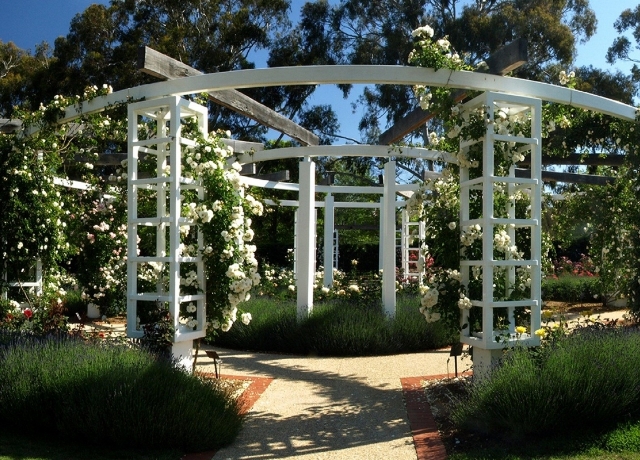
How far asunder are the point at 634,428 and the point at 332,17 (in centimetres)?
2014

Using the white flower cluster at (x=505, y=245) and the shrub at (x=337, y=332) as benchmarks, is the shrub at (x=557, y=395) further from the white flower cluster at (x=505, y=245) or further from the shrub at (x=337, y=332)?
the shrub at (x=337, y=332)

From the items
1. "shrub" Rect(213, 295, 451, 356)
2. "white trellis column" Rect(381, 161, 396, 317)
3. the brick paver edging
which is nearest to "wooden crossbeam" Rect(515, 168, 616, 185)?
"white trellis column" Rect(381, 161, 396, 317)

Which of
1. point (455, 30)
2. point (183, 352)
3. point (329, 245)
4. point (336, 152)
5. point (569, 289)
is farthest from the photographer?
point (455, 30)

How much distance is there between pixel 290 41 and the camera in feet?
75.1

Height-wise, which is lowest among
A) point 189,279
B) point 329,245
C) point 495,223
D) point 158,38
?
point 189,279

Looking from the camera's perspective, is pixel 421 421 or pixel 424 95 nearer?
pixel 421 421

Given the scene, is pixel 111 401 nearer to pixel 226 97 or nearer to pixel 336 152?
pixel 226 97

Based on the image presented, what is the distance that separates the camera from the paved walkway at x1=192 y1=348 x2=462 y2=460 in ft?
15.8

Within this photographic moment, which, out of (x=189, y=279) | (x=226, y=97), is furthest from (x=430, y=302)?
(x=226, y=97)

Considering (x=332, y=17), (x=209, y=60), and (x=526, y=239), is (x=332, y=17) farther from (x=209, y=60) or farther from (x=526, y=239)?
(x=526, y=239)

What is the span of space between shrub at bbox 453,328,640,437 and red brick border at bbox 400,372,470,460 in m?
0.25

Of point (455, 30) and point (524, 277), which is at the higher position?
point (455, 30)

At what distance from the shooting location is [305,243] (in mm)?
9625

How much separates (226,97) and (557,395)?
4.57 metres
